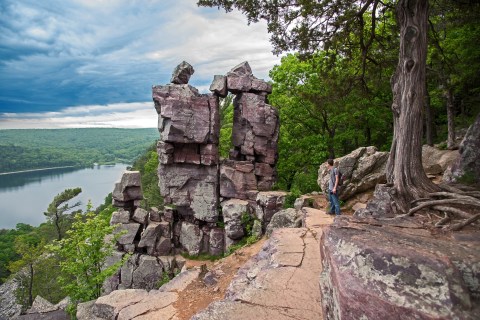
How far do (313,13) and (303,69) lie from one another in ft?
37.0

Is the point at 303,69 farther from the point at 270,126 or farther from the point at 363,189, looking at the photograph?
the point at 363,189

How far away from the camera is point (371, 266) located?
11.2 ft

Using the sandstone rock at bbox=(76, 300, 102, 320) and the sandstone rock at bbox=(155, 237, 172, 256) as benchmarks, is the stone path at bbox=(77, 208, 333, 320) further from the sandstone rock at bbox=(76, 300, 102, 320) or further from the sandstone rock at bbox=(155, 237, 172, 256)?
the sandstone rock at bbox=(155, 237, 172, 256)

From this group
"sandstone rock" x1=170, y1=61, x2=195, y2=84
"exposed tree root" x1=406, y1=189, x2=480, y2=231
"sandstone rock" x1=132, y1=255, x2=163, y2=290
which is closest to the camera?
"exposed tree root" x1=406, y1=189, x2=480, y2=231

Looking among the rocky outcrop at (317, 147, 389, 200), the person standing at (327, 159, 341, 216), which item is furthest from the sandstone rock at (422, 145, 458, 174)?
the person standing at (327, 159, 341, 216)

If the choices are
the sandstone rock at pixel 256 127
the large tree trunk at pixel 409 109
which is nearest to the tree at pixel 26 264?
the sandstone rock at pixel 256 127

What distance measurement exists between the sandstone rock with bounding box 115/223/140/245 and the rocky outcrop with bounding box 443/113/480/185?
1905cm

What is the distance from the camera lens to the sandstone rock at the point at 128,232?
20.5 meters

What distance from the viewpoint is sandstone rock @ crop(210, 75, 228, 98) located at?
20695mm

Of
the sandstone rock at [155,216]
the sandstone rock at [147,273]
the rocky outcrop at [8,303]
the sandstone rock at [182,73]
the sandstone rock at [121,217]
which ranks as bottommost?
the rocky outcrop at [8,303]

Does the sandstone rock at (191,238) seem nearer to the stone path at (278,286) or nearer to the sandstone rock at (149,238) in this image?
the sandstone rock at (149,238)

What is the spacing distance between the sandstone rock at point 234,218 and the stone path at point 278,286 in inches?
391

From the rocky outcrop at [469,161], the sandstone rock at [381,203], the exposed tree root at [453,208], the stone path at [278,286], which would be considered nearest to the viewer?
the exposed tree root at [453,208]

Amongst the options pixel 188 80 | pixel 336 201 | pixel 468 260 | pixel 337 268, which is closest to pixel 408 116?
pixel 336 201
